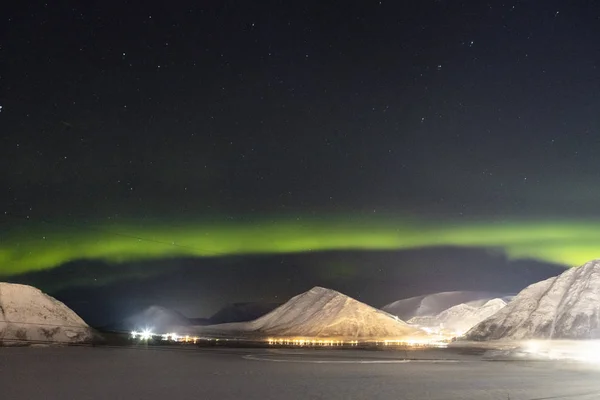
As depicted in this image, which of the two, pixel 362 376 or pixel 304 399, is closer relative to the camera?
pixel 304 399

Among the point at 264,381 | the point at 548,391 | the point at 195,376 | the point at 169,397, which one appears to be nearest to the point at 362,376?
the point at 264,381

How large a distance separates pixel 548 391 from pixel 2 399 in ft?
123

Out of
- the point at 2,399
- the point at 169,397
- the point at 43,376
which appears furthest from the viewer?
the point at 43,376

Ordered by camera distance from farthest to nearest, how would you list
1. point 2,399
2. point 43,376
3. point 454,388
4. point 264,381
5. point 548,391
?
point 43,376 < point 264,381 < point 454,388 < point 548,391 < point 2,399

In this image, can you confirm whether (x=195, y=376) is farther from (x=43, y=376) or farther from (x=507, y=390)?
(x=507, y=390)

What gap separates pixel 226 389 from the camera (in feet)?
173

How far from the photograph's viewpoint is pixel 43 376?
214ft

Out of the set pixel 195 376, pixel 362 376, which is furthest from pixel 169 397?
pixel 362 376

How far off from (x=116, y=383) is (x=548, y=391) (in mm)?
34074

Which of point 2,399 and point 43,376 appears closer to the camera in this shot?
point 2,399

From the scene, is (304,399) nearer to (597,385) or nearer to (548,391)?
(548,391)

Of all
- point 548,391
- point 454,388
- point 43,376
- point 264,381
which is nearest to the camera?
point 548,391

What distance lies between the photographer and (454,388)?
178ft

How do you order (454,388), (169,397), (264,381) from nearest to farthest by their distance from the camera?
(169,397)
(454,388)
(264,381)
